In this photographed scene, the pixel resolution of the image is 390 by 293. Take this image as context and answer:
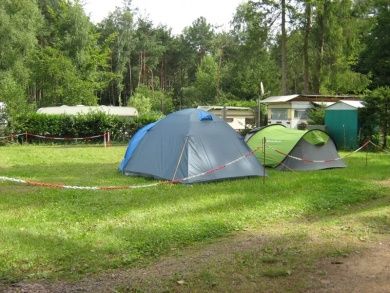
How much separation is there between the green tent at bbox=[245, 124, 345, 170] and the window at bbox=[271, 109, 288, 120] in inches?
651

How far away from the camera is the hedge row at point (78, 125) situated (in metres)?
27.5

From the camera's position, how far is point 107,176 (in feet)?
41.7

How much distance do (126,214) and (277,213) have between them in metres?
2.53

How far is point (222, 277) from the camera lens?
5.08m

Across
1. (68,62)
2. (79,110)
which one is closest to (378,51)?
(79,110)

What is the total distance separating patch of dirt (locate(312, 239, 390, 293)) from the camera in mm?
4809

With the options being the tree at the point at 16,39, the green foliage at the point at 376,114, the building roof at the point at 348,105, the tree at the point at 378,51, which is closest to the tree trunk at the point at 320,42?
the tree at the point at 378,51

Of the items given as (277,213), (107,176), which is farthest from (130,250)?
(107,176)

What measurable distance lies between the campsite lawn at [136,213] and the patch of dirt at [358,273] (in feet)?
1.61

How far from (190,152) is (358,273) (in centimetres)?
646

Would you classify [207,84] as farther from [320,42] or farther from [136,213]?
[136,213]

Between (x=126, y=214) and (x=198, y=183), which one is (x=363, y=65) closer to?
(x=198, y=183)

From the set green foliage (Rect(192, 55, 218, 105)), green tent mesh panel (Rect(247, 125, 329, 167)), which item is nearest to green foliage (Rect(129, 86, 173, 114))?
green foliage (Rect(192, 55, 218, 105))

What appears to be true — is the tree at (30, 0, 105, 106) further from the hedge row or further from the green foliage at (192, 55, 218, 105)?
the hedge row
